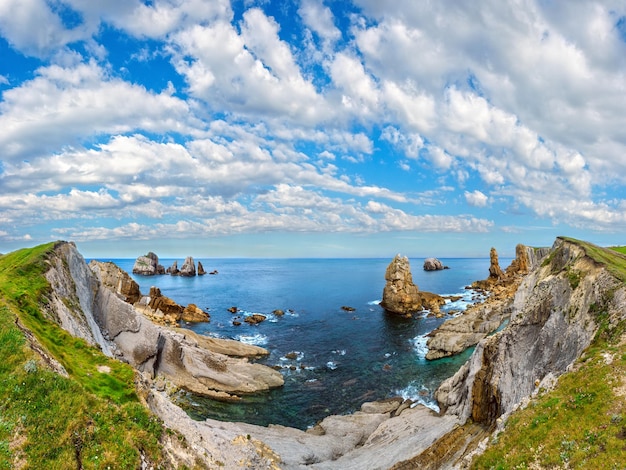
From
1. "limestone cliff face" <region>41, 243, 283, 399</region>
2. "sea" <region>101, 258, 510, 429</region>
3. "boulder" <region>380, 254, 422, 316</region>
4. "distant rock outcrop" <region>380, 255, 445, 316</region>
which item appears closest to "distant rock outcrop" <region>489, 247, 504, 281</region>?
"sea" <region>101, 258, 510, 429</region>

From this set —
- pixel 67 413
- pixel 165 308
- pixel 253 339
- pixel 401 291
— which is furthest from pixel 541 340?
pixel 165 308

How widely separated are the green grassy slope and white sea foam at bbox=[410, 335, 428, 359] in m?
40.9

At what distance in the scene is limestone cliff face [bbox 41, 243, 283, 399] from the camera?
42750 mm

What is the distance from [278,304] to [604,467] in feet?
344

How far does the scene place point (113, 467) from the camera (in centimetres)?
1447

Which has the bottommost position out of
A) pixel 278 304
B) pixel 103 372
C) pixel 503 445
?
pixel 278 304

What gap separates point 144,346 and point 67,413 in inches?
1250

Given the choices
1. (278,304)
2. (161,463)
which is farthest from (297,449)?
(278,304)

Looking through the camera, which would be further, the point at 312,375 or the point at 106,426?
the point at 312,375

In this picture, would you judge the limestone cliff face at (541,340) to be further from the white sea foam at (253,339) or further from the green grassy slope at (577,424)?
the white sea foam at (253,339)

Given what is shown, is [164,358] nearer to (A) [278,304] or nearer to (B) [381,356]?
(B) [381,356]

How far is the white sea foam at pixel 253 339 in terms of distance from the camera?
6959cm

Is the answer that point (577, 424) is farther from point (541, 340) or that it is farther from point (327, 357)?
point (327, 357)

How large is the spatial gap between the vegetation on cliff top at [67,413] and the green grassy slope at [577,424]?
17.4m
